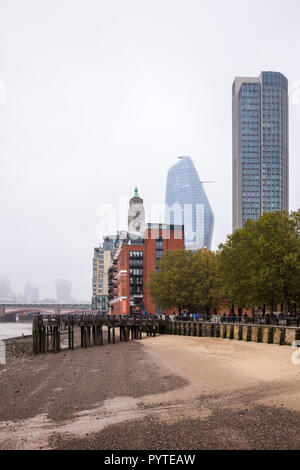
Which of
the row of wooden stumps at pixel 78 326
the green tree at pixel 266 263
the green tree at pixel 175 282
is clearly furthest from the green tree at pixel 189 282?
the green tree at pixel 266 263

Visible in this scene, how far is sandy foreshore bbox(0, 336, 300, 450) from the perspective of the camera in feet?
53.9

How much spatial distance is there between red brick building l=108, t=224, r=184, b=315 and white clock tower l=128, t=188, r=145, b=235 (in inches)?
2315

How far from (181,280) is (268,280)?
29.9 meters

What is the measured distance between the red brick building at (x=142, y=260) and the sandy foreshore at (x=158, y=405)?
266ft

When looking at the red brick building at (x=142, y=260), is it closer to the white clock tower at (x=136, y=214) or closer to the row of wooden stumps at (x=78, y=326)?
the row of wooden stumps at (x=78, y=326)

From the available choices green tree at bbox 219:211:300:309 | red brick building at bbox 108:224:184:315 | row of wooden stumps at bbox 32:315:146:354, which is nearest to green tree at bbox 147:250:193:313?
row of wooden stumps at bbox 32:315:146:354

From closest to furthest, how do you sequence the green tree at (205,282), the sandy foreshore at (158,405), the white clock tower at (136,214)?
the sandy foreshore at (158,405), the green tree at (205,282), the white clock tower at (136,214)

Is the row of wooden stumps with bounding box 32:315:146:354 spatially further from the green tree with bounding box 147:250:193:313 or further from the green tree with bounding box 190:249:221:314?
the green tree with bounding box 190:249:221:314

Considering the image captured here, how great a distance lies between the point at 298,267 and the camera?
51688mm

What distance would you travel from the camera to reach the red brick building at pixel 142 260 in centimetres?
11981

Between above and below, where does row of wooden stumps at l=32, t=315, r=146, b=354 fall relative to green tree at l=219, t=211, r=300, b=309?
below

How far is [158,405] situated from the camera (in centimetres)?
2155

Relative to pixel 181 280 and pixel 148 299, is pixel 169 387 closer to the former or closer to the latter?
pixel 181 280

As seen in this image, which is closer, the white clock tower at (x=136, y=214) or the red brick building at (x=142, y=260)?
the red brick building at (x=142, y=260)
